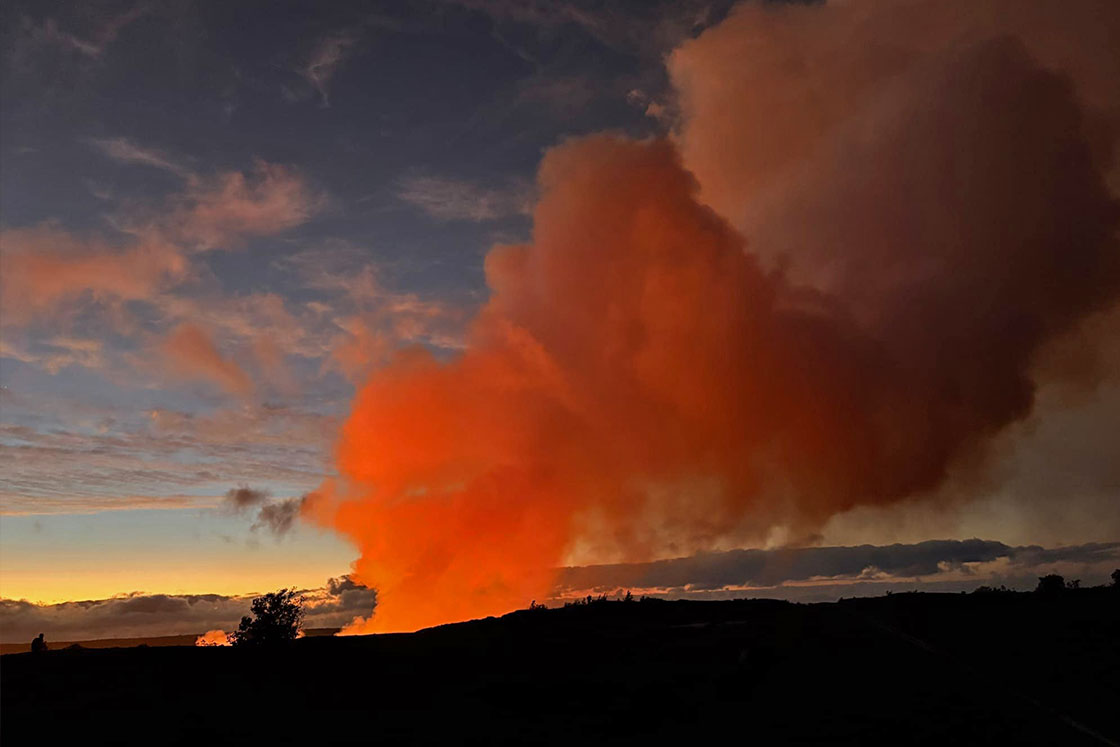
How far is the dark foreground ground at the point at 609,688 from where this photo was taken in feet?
71.4

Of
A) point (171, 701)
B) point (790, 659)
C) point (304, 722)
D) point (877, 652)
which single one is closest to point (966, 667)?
point (877, 652)

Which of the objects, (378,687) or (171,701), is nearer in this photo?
(171,701)

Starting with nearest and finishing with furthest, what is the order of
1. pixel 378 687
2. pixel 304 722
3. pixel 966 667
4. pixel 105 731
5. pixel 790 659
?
1. pixel 105 731
2. pixel 304 722
3. pixel 378 687
4. pixel 966 667
5. pixel 790 659

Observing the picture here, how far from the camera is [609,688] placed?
2833cm

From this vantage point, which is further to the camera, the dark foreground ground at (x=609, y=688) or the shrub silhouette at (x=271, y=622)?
the shrub silhouette at (x=271, y=622)

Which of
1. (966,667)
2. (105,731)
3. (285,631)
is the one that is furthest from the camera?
(285,631)

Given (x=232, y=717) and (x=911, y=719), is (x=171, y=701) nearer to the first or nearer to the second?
(x=232, y=717)

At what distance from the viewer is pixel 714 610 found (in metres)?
54.0

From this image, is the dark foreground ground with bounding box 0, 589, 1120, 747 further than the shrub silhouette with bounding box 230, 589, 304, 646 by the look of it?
No

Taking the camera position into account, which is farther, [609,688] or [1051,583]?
[1051,583]

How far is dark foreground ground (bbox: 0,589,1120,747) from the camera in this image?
2177 cm

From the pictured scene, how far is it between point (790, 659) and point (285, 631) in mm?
45344

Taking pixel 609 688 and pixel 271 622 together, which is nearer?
pixel 609 688

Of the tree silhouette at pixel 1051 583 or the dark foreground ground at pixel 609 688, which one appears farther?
the tree silhouette at pixel 1051 583
